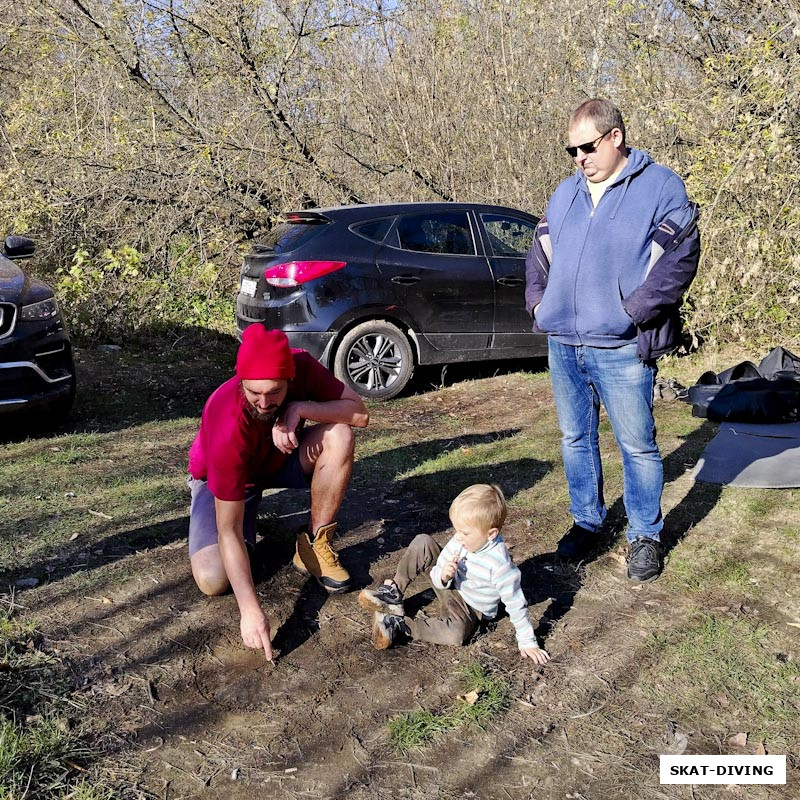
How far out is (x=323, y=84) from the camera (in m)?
11.6

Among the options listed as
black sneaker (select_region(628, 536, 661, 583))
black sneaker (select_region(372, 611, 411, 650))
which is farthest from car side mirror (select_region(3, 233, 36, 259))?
black sneaker (select_region(628, 536, 661, 583))

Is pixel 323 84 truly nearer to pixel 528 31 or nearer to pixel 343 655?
pixel 528 31

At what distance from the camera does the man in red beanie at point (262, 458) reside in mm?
3215

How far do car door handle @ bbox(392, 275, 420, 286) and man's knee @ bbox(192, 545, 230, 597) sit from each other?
448 centimetres

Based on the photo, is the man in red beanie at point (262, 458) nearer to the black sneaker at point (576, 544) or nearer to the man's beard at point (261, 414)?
the man's beard at point (261, 414)

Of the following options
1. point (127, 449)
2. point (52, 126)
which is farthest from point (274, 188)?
point (127, 449)

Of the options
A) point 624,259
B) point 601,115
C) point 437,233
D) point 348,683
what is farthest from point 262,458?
point 437,233

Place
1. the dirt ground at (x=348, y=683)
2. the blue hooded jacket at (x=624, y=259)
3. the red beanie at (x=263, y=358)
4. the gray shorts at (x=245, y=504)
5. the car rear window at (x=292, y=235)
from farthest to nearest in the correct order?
the car rear window at (x=292, y=235), the gray shorts at (x=245, y=504), the blue hooded jacket at (x=624, y=259), the red beanie at (x=263, y=358), the dirt ground at (x=348, y=683)

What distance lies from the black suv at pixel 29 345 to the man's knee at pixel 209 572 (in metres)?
3.14

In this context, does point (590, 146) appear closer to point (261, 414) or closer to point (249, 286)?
point (261, 414)

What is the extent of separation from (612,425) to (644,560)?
637 mm

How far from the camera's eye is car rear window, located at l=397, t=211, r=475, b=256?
805 cm

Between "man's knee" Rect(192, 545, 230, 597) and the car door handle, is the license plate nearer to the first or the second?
the car door handle

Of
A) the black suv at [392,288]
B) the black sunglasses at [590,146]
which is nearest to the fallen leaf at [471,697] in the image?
the black sunglasses at [590,146]
